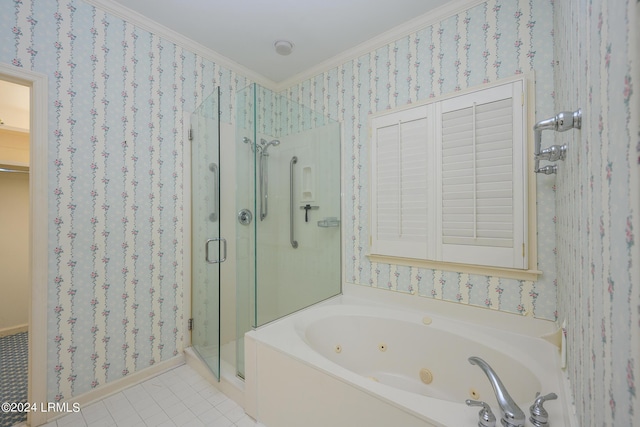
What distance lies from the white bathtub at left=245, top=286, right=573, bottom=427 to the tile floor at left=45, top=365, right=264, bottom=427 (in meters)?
0.21

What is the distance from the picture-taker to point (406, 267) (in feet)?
6.30

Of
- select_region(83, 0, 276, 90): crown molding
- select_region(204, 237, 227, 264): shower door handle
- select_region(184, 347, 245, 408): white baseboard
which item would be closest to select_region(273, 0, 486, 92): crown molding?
select_region(83, 0, 276, 90): crown molding

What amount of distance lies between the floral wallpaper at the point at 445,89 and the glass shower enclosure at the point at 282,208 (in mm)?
185

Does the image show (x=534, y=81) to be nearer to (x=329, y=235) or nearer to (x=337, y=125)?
(x=337, y=125)

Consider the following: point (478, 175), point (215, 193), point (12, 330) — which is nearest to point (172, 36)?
point (215, 193)

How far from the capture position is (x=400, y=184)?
192cm

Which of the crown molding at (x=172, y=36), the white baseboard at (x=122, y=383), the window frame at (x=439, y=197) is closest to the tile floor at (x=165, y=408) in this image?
the white baseboard at (x=122, y=383)

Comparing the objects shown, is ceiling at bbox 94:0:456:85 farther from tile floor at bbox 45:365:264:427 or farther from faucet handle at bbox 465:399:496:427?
tile floor at bbox 45:365:264:427

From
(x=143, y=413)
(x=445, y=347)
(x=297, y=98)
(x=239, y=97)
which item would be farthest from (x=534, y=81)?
(x=143, y=413)

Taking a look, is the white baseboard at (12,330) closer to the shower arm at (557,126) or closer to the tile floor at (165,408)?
the tile floor at (165,408)

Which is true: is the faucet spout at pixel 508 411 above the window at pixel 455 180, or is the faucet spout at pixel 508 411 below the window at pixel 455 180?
below

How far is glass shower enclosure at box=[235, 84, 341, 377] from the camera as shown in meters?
1.63

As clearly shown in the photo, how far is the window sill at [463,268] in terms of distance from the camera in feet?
4.89

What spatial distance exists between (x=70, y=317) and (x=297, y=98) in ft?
8.24
